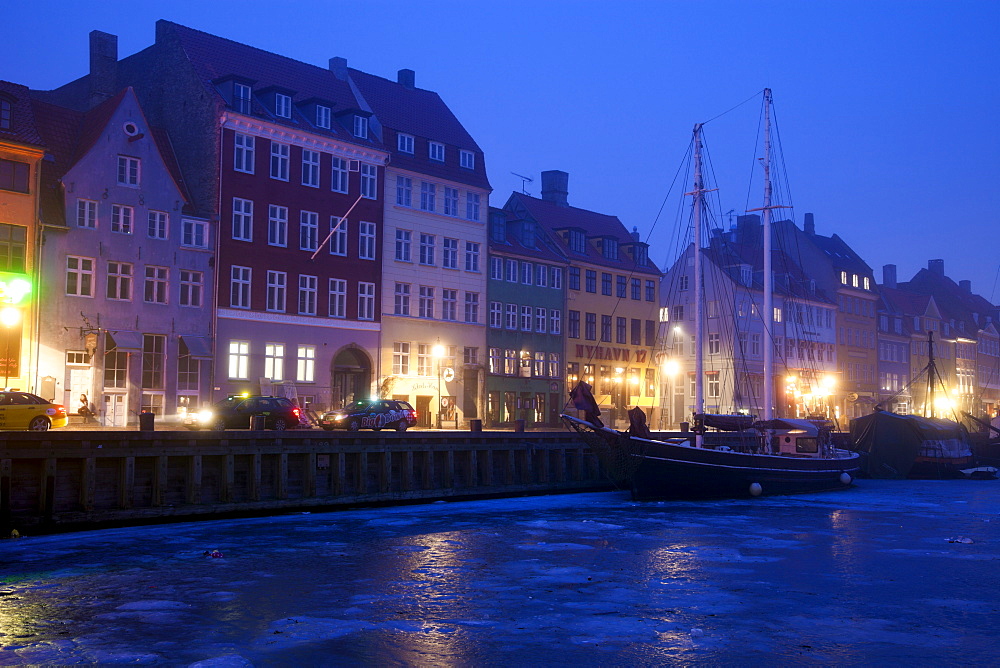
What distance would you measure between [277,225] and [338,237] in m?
3.89

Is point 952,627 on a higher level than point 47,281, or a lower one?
lower

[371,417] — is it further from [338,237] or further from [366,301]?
[338,237]

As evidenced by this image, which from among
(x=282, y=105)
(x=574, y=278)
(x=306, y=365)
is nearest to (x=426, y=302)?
(x=306, y=365)

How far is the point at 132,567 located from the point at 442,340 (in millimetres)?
42365

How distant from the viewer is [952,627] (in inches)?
585

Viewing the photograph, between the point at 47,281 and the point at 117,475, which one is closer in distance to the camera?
the point at 117,475

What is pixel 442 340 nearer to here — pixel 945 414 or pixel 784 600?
pixel 784 600

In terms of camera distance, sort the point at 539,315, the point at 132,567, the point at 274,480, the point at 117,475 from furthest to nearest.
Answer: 1. the point at 539,315
2. the point at 274,480
3. the point at 117,475
4. the point at 132,567

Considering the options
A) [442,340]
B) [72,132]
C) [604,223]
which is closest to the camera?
[72,132]

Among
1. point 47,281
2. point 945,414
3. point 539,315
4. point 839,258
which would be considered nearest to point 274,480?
point 47,281

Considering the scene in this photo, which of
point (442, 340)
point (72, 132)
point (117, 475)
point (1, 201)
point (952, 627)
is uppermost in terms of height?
point (72, 132)

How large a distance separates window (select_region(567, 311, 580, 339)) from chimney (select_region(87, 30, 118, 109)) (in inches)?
1255

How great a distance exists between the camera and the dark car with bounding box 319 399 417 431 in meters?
41.6

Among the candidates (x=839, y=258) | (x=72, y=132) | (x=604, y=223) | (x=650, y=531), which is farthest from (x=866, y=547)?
(x=839, y=258)
